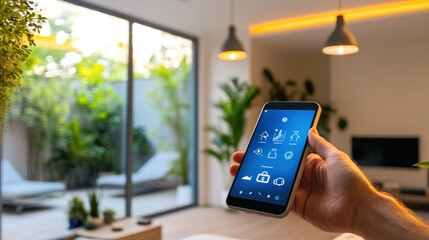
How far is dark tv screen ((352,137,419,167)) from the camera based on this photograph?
5.40 metres

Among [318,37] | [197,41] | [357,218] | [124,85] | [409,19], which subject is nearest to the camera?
[357,218]

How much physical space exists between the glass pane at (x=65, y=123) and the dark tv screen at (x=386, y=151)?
3355 mm

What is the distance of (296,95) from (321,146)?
557 cm

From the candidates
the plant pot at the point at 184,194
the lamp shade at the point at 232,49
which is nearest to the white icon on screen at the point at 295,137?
the lamp shade at the point at 232,49

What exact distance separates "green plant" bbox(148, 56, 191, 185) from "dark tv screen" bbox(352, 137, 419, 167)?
2464mm

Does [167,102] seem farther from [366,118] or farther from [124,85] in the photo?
[366,118]

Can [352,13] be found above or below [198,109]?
above

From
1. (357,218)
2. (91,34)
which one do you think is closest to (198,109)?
(91,34)

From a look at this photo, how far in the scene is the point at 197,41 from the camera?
5746 millimetres

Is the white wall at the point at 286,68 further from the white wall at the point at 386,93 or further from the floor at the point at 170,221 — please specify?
the floor at the point at 170,221

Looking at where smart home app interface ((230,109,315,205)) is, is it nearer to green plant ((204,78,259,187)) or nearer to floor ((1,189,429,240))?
floor ((1,189,429,240))

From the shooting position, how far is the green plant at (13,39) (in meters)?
0.95

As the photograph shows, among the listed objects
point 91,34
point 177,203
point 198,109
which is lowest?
point 177,203

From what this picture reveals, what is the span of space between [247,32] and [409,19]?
1.98 metres
